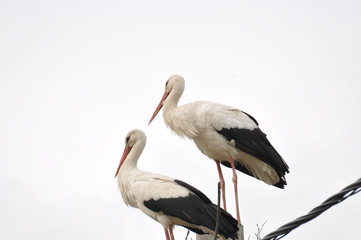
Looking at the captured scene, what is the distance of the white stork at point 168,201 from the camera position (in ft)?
22.1

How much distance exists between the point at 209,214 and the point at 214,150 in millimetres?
1890

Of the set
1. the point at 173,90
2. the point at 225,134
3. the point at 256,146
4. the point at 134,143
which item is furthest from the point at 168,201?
the point at 173,90

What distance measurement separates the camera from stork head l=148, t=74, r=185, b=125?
8.67 metres

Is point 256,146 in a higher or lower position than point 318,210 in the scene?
higher

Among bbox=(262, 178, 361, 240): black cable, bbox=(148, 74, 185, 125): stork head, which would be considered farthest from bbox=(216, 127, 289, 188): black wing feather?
bbox=(262, 178, 361, 240): black cable

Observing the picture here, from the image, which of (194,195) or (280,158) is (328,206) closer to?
(194,195)

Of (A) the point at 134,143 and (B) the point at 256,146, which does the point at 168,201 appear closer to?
(A) the point at 134,143

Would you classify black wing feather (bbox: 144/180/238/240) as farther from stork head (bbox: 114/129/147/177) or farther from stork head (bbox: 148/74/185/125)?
stork head (bbox: 148/74/185/125)

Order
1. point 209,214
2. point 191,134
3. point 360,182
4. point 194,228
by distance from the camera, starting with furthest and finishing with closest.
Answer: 1. point 191,134
2. point 194,228
3. point 209,214
4. point 360,182

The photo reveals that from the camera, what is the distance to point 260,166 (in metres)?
8.62

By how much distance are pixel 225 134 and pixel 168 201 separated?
5.32ft

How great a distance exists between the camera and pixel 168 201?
696 cm

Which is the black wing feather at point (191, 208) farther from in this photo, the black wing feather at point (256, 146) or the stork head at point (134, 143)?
the black wing feather at point (256, 146)

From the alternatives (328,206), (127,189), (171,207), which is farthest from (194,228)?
(328,206)
